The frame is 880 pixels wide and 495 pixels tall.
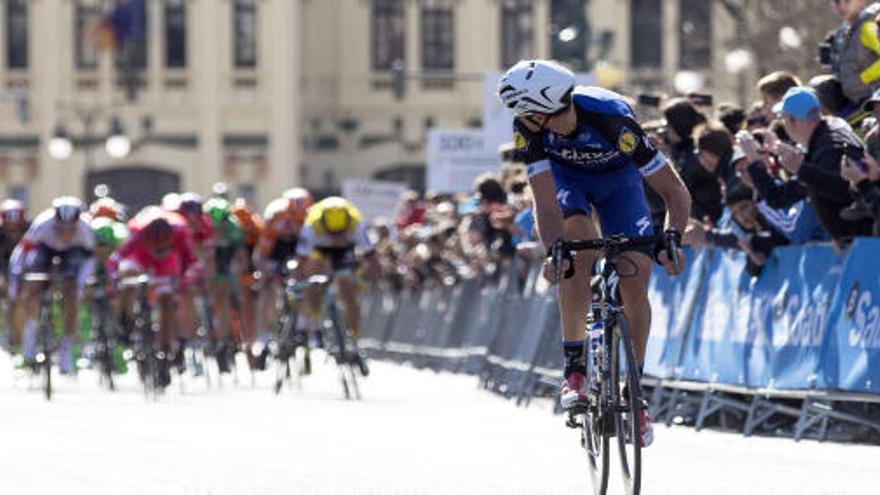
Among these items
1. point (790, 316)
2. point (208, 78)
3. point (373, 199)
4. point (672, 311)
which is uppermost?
point (790, 316)

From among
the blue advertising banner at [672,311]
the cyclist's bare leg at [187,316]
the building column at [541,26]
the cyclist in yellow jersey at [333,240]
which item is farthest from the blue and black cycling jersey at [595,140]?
the building column at [541,26]

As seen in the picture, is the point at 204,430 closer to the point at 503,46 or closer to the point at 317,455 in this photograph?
the point at 317,455

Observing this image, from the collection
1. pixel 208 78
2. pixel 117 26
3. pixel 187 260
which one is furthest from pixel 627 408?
pixel 208 78

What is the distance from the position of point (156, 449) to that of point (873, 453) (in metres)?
Answer: 3.91

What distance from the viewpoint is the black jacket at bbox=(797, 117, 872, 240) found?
54.2ft

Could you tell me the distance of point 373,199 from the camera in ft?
161

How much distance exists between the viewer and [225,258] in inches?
1226

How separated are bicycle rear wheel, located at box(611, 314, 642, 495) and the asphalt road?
142 centimetres

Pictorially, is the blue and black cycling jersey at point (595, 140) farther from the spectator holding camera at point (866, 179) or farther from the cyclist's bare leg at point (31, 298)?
the cyclist's bare leg at point (31, 298)

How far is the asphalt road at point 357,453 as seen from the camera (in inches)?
541

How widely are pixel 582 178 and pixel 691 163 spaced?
6.29 meters

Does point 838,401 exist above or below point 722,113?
Result: below

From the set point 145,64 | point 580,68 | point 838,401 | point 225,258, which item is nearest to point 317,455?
point 838,401

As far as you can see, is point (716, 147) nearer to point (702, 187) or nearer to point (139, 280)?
point (702, 187)
